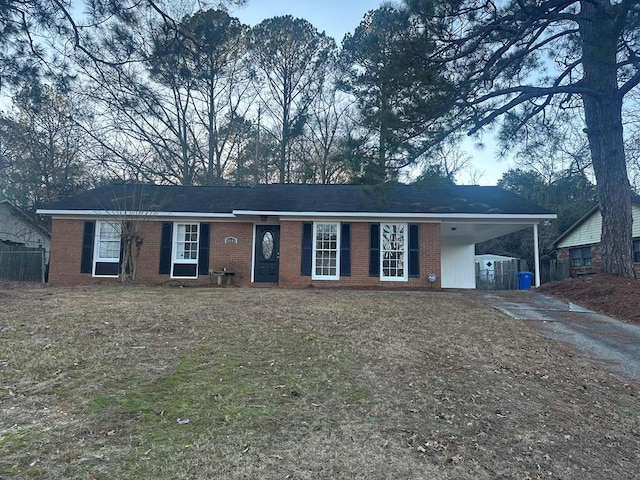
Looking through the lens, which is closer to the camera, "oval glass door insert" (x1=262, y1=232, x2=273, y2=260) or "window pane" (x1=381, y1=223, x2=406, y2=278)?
"window pane" (x1=381, y1=223, x2=406, y2=278)

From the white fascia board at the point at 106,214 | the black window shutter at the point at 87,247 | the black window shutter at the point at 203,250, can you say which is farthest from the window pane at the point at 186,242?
the black window shutter at the point at 87,247

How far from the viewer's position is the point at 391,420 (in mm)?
3354

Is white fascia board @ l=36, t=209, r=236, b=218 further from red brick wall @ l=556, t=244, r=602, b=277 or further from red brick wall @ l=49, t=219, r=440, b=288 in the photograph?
red brick wall @ l=556, t=244, r=602, b=277

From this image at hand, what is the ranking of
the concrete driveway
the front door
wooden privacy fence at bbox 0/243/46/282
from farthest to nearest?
1. wooden privacy fence at bbox 0/243/46/282
2. the front door
3. the concrete driveway

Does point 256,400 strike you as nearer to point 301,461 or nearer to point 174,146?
point 301,461

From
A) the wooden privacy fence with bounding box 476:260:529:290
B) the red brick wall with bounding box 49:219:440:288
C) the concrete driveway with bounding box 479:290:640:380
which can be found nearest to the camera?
the concrete driveway with bounding box 479:290:640:380

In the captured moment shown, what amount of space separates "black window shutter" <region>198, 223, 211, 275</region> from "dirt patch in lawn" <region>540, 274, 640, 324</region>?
10.7 m

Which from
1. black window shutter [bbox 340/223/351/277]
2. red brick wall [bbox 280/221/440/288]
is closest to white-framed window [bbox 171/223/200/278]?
red brick wall [bbox 280/221/440/288]

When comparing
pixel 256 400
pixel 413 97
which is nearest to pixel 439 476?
pixel 256 400

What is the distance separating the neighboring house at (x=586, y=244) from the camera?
758 inches

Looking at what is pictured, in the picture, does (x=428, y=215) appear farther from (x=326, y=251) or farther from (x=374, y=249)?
(x=326, y=251)

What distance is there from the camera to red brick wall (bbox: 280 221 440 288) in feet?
44.0

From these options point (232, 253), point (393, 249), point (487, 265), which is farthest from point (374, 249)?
point (487, 265)

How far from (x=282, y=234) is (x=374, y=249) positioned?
3.05 metres
